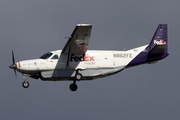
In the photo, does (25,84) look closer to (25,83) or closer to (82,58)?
(25,83)

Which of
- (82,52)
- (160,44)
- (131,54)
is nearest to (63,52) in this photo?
(82,52)

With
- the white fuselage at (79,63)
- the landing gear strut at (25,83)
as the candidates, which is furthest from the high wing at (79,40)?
the landing gear strut at (25,83)

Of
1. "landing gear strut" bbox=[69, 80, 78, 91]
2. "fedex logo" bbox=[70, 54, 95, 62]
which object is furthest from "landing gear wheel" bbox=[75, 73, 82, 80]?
"landing gear strut" bbox=[69, 80, 78, 91]

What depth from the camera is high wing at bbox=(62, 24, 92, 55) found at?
31.2 metres

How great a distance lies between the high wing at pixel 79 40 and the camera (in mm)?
31211

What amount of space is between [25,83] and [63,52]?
4.51 meters

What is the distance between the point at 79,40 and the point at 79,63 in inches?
122

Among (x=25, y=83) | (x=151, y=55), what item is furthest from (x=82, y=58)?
(x=151, y=55)

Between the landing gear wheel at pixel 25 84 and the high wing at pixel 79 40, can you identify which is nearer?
the high wing at pixel 79 40

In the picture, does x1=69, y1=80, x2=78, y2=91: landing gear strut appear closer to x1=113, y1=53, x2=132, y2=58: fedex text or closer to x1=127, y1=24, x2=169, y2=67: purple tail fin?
x1=113, y1=53, x2=132, y2=58: fedex text

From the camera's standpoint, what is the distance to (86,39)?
110 ft

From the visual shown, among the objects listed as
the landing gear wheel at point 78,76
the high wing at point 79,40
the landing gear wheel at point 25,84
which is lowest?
the landing gear wheel at point 25,84

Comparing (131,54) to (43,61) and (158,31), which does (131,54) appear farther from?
(43,61)

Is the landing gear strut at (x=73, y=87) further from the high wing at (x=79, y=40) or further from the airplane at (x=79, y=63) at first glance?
the high wing at (x=79, y=40)
